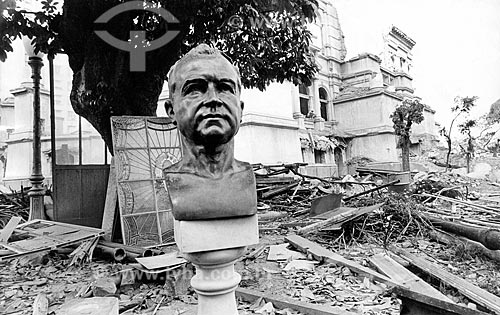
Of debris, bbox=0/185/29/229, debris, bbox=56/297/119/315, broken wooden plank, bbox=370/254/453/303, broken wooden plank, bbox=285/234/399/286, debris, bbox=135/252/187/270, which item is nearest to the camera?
debris, bbox=56/297/119/315

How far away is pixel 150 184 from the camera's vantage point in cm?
482

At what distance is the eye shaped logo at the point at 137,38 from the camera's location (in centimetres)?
473

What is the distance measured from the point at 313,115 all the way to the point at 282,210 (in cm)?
1367

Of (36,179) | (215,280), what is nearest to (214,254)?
(215,280)

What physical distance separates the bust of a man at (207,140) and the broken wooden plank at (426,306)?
1325mm

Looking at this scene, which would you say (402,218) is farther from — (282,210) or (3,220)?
(3,220)

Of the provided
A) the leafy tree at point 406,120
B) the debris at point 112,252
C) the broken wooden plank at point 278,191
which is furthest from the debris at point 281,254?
the leafy tree at point 406,120

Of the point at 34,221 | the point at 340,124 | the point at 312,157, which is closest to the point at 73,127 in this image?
the point at 34,221

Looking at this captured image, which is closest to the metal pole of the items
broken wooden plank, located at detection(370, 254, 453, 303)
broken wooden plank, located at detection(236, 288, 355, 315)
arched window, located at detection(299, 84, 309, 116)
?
broken wooden plank, located at detection(236, 288, 355, 315)

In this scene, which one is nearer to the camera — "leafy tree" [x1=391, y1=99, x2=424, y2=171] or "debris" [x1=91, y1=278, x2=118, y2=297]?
"debris" [x1=91, y1=278, x2=118, y2=297]

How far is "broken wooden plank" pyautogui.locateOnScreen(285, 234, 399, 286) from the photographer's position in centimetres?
336

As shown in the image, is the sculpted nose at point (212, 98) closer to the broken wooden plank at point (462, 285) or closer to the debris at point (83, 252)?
the broken wooden plank at point (462, 285)

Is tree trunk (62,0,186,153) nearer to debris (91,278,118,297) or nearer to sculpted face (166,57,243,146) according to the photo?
debris (91,278,118,297)

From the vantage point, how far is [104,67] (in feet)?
16.5
